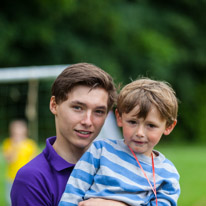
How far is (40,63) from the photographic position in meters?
21.0

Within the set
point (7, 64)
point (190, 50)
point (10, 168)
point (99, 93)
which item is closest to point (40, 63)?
point (7, 64)

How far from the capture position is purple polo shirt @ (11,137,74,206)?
2076 mm

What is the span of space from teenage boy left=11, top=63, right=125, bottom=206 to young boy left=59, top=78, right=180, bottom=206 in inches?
4.2

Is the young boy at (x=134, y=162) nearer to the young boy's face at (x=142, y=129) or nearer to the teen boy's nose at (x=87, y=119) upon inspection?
the young boy's face at (x=142, y=129)

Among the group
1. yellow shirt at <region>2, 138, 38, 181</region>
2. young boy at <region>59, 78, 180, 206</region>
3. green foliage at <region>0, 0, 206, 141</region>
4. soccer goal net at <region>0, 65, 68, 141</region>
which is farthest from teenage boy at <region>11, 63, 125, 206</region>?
green foliage at <region>0, 0, 206, 141</region>

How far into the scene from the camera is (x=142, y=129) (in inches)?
83.8

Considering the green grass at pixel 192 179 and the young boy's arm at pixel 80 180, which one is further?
the green grass at pixel 192 179

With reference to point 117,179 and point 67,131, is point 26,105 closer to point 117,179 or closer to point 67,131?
point 67,131

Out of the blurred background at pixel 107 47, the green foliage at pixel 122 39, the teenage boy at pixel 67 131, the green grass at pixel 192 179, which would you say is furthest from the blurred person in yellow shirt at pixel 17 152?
the green foliage at pixel 122 39

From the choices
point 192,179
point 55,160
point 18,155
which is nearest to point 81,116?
point 55,160

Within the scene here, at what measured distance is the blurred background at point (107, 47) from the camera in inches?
781

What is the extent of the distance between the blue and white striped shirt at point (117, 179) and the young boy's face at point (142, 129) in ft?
0.18

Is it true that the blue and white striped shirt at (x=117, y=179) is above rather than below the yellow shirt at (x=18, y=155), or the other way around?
below

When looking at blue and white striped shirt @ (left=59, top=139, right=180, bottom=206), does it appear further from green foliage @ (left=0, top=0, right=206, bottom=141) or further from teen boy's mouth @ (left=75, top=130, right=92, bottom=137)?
green foliage @ (left=0, top=0, right=206, bottom=141)
